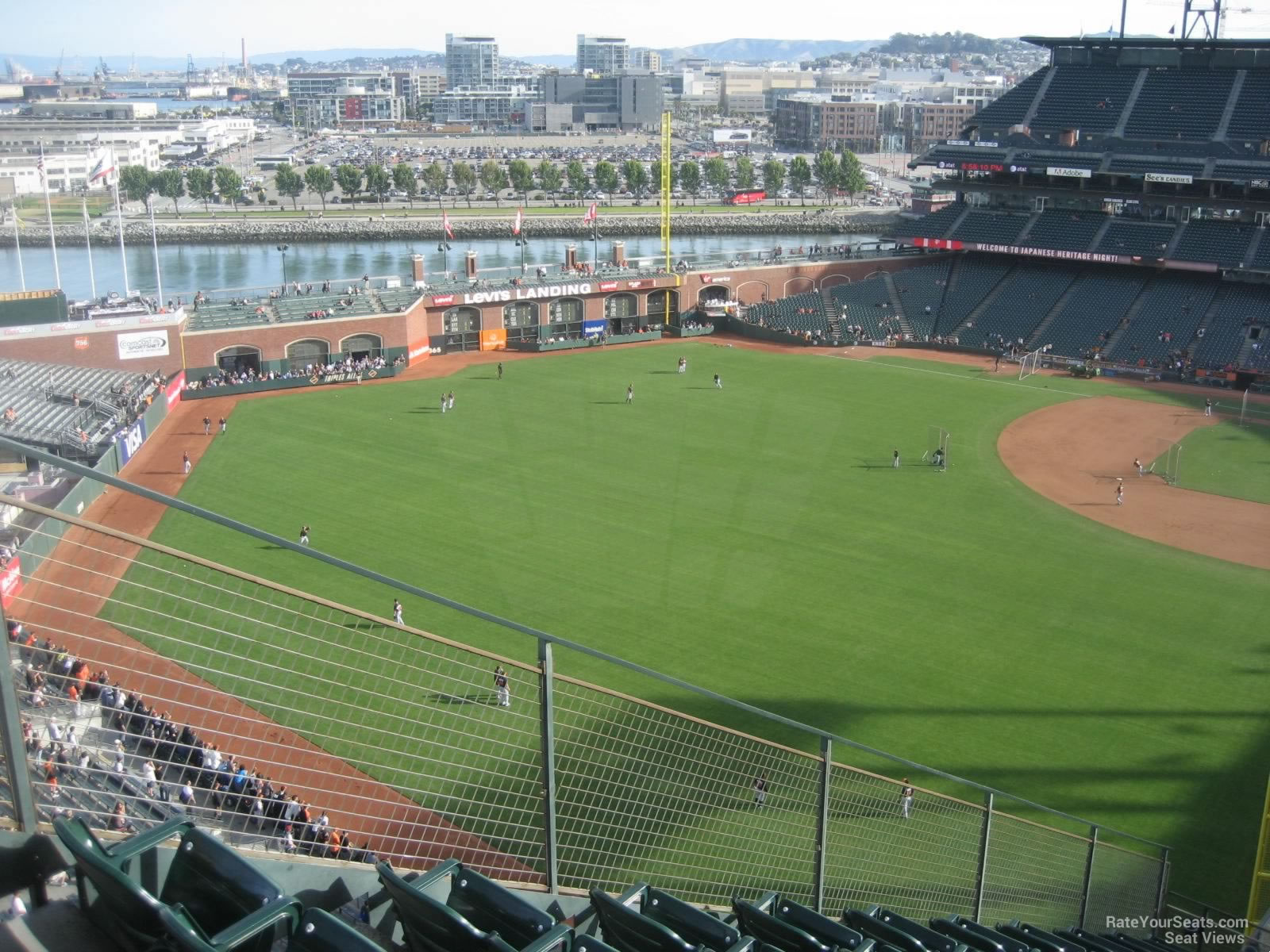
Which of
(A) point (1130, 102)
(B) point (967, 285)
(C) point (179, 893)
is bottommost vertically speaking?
(B) point (967, 285)

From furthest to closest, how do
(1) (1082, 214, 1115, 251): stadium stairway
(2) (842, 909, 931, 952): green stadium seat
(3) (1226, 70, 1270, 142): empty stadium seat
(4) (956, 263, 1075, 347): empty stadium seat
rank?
(1) (1082, 214, 1115, 251): stadium stairway
(4) (956, 263, 1075, 347): empty stadium seat
(3) (1226, 70, 1270, 142): empty stadium seat
(2) (842, 909, 931, 952): green stadium seat

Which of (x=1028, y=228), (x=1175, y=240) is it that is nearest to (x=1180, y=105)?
(x=1175, y=240)

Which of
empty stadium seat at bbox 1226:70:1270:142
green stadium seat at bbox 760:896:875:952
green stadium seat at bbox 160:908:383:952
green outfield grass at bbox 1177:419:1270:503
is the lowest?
green outfield grass at bbox 1177:419:1270:503

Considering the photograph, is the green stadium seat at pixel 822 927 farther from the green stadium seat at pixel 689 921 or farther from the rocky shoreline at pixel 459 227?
the rocky shoreline at pixel 459 227

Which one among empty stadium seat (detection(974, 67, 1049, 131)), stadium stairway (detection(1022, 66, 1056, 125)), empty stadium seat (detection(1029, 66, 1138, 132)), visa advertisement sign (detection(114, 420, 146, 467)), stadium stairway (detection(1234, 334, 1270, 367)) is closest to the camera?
visa advertisement sign (detection(114, 420, 146, 467))

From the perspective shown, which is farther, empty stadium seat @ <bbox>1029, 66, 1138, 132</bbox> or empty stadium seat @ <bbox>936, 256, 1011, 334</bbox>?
empty stadium seat @ <bbox>1029, 66, 1138, 132</bbox>

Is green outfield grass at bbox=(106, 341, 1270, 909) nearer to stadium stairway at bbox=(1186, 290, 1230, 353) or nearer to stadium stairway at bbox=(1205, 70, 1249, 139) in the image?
stadium stairway at bbox=(1186, 290, 1230, 353)

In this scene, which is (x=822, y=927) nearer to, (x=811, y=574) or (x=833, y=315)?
(x=811, y=574)

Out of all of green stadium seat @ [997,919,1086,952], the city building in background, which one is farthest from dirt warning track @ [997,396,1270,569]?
the city building in background
